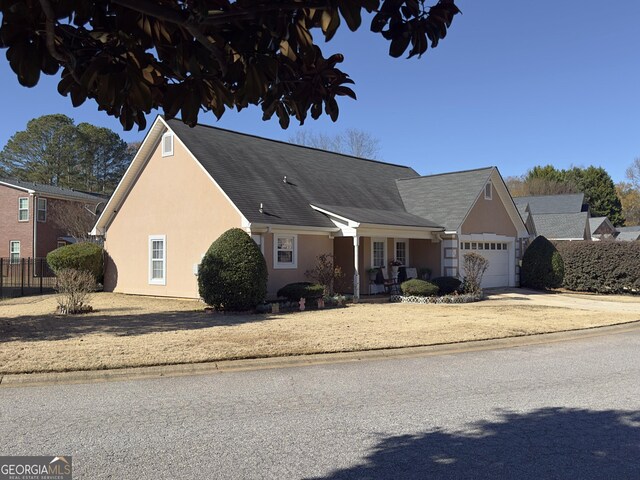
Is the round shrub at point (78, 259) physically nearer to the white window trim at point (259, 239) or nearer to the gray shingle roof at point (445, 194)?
the white window trim at point (259, 239)

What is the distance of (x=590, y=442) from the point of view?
5.22 m

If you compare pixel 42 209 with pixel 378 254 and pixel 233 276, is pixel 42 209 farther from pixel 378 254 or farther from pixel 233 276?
pixel 233 276

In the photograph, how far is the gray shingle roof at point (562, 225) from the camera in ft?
137

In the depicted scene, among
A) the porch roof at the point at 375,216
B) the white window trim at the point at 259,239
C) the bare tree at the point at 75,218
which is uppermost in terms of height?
the bare tree at the point at 75,218

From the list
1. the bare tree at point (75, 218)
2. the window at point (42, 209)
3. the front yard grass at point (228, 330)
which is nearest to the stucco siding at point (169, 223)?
the front yard grass at point (228, 330)

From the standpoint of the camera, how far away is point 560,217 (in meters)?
44.8

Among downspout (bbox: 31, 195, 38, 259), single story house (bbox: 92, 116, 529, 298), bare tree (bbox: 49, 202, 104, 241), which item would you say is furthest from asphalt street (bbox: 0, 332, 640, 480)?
downspout (bbox: 31, 195, 38, 259)

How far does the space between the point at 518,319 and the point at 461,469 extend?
35.4 feet

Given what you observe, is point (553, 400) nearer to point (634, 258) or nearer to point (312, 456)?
point (312, 456)

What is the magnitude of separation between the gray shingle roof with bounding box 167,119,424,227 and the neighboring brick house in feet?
50.5

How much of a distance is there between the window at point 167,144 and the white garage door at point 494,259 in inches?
528

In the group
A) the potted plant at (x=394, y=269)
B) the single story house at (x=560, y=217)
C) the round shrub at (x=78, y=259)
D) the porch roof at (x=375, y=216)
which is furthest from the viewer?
the single story house at (x=560, y=217)

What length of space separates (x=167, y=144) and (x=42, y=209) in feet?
60.7

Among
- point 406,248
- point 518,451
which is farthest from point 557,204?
point 518,451
